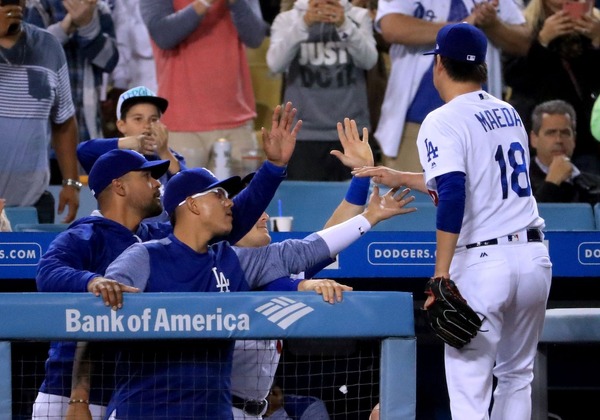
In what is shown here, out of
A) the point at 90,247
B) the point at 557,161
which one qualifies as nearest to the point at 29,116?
the point at 90,247

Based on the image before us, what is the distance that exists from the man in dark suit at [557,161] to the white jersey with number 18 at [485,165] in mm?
2597

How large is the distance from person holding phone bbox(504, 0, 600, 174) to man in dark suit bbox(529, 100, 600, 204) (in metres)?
0.27

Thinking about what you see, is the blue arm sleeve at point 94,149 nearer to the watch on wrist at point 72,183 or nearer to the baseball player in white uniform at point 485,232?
the watch on wrist at point 72,183

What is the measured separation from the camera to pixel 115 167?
195 inches

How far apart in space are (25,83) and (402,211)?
2.82m

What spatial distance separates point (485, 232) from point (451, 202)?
0.27m

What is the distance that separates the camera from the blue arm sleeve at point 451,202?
14.3 ft

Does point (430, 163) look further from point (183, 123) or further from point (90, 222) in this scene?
point (183, 123)

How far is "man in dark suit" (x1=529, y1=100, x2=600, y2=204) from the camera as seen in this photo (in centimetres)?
718

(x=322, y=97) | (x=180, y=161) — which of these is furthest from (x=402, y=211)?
(x=322, y=97)

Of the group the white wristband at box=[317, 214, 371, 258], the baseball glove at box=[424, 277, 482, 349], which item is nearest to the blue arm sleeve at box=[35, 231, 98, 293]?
the white wristband at box=[317, 214, 371, 258]

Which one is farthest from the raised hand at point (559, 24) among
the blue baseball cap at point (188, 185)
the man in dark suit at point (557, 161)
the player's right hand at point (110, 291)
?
the player's right hand at point (110, 291)

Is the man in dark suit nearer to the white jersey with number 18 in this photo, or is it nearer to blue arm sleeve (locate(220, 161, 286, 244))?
the white jersey with number 18

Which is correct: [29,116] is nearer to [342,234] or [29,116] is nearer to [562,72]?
[342,234]
